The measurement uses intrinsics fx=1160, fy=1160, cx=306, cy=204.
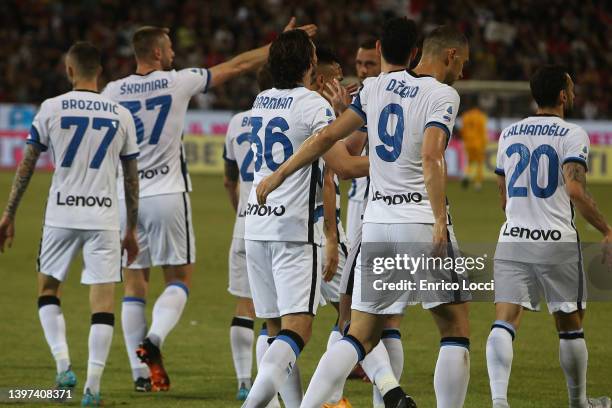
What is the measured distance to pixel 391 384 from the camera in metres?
6.54

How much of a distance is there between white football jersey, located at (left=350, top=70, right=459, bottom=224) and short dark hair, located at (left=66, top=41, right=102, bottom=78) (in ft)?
7.68

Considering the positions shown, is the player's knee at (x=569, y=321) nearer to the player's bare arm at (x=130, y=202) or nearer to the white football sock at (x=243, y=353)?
the white football sock at (x=243, y=353)

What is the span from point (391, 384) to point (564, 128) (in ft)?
6.13

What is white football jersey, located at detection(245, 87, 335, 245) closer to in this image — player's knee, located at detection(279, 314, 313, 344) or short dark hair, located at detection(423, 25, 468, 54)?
player's knee, located at detection(279, 314, 313, 344)

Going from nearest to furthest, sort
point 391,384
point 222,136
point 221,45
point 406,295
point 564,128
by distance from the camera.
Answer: point 406,295 → point 391,384 → point 564,128 → point 222,136 → point 221,45

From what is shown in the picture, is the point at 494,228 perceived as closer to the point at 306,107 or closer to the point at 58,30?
the point at 306,107

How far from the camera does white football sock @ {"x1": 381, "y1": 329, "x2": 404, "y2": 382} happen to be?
24.1ft

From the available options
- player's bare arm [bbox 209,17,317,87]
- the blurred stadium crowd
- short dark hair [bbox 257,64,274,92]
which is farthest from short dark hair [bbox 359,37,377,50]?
the blurred stadium crowd

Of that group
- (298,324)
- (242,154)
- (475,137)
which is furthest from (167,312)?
(475,137)

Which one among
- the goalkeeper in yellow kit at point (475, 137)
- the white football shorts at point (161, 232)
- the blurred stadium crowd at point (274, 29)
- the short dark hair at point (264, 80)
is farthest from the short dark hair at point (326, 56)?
the blurred stadium crowd at point (274, 29)

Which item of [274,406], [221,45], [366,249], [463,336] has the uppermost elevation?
[221,45]

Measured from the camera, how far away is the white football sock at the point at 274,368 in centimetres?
616

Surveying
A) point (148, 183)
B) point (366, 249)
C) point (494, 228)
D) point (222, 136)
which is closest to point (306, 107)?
point (366, 249)

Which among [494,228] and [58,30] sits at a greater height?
[58,30]
